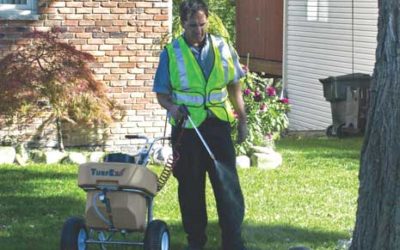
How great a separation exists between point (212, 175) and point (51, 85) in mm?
5821

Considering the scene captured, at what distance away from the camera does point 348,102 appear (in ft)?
60.2

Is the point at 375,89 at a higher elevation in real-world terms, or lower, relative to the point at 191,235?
higher

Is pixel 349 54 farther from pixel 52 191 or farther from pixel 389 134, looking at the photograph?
pixel 389 134

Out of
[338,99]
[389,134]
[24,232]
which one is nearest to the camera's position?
[389,134]

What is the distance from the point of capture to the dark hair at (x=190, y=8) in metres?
7.50

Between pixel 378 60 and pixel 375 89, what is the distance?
0.54ft

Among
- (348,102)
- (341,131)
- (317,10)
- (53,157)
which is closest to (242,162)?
(53,157)

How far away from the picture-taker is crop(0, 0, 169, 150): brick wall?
14188 millimetres

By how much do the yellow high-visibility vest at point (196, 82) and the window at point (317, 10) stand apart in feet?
45.7

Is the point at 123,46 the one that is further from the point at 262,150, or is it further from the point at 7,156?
the point at 262,150

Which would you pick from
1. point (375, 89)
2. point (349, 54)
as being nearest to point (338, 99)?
point (349, 54)

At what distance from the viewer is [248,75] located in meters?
14.0

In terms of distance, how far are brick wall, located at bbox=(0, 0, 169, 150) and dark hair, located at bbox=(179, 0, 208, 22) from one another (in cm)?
666

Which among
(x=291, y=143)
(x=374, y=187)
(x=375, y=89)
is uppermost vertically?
(x=375, y=89)
